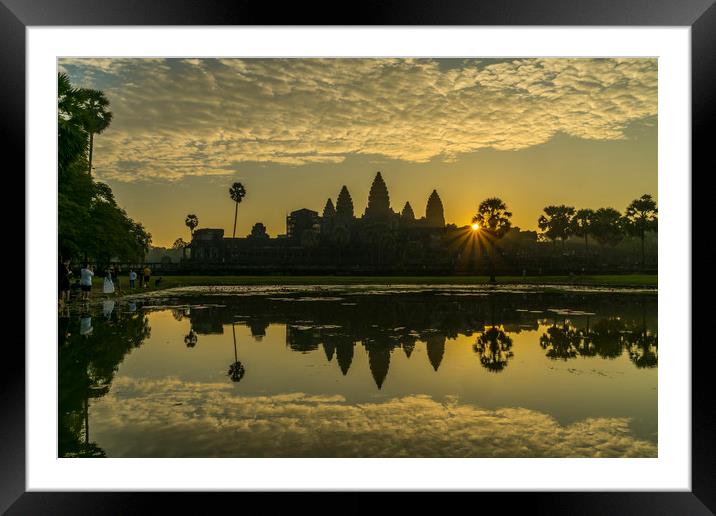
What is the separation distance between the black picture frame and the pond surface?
1.11m

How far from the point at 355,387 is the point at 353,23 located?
4.95 meters

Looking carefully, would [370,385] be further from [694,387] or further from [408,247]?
[408,247]

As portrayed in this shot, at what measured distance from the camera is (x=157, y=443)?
571 centimetres

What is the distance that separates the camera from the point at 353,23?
4.39 metres

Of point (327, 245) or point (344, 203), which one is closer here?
point (327, 245)

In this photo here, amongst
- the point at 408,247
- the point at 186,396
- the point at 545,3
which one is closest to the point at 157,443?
the point at 186,396

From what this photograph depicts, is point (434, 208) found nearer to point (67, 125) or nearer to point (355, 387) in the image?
point (67, 125)

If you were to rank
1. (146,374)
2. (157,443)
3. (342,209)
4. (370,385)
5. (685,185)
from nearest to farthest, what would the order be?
(685,185) < (157,443) < (370,385) < (146,374) < (342,209)

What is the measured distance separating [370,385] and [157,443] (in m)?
3.17

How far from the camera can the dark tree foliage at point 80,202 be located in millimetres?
17609

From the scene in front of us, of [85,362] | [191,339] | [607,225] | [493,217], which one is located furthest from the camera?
[607,225]

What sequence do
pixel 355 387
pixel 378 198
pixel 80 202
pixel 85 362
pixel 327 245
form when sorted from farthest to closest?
1. pixel 378 198
2. pixel 327 245
3. pixel 80 202
4. pixel 85 362
5. pixel 355 387

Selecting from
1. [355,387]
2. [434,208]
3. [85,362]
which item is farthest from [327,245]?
[355,387]

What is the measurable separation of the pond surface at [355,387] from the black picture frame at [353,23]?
111cm
